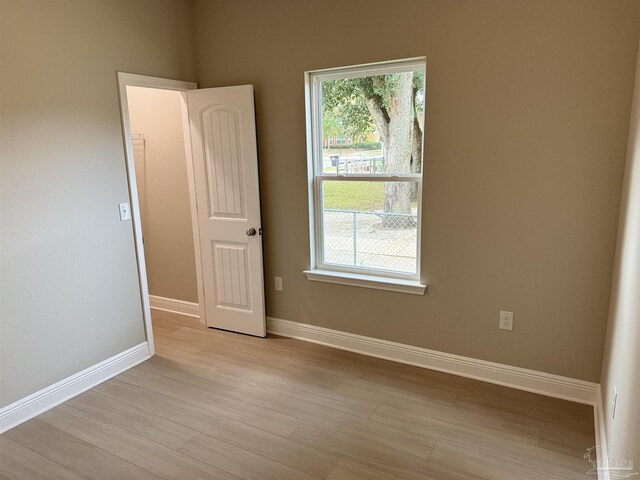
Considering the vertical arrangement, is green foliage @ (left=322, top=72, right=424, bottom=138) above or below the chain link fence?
above

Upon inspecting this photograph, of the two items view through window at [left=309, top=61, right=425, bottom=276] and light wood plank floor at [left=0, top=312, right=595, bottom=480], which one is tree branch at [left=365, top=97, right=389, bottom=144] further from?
light wood plank floor at [left=0, top=312, right=595, bottom=480]

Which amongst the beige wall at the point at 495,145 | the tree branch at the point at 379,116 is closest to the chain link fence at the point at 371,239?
the beige wall at the point at 495,145

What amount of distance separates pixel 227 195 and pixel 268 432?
1.80 meters

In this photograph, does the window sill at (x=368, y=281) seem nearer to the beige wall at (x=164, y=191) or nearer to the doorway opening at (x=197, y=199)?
the doorway opening at (x=197, y=199)

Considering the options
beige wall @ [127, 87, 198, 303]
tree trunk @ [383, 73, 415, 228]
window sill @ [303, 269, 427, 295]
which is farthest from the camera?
beige wall @ [127, 87, 198, 303]

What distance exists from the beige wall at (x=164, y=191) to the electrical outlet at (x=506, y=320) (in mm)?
2589

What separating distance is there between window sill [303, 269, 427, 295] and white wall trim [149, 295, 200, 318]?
1.31m

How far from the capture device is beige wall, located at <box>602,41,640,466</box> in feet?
5.00

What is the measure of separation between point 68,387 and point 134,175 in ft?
4.74

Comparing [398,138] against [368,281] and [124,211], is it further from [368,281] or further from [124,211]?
[124,211]

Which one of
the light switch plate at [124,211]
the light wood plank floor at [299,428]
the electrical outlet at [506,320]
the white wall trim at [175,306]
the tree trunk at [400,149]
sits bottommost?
the light wood plank floor at [299,428]

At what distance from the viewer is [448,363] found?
2.90 metres

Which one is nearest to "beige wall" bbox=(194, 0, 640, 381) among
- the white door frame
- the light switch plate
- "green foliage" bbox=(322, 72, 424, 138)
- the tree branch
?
"green foliage" bbox=(322, 72, 424, 138)

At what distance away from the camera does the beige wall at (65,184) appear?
2367 millimetres
